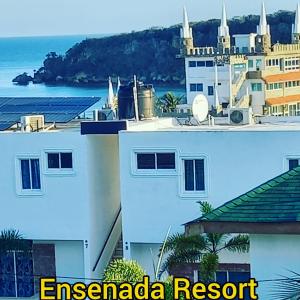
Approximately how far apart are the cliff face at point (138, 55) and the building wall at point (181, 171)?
487ft

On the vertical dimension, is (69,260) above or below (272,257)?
below

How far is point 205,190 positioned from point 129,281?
4.50 meters

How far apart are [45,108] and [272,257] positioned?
13469 millimetres

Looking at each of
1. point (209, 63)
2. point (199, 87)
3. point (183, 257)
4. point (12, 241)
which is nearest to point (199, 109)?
point (12, 241)

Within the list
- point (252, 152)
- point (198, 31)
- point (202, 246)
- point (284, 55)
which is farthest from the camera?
point (198, 31)

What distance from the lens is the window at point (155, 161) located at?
67.5 ft

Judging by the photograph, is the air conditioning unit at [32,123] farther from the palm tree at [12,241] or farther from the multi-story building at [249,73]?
the multi-story building at [249,73]

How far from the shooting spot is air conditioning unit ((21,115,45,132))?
72.2ft

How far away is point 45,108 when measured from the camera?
2455 cm

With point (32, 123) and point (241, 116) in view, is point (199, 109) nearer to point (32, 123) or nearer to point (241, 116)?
point (241, 116)

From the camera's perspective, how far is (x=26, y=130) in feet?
72.3

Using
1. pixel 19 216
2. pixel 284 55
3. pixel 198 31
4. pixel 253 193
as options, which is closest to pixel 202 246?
pixel 19 216

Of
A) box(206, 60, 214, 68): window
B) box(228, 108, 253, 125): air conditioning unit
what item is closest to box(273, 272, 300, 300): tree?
box(228, 108, 253, 125): air conditioning unit

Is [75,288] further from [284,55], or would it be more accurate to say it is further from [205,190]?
[284,55]
